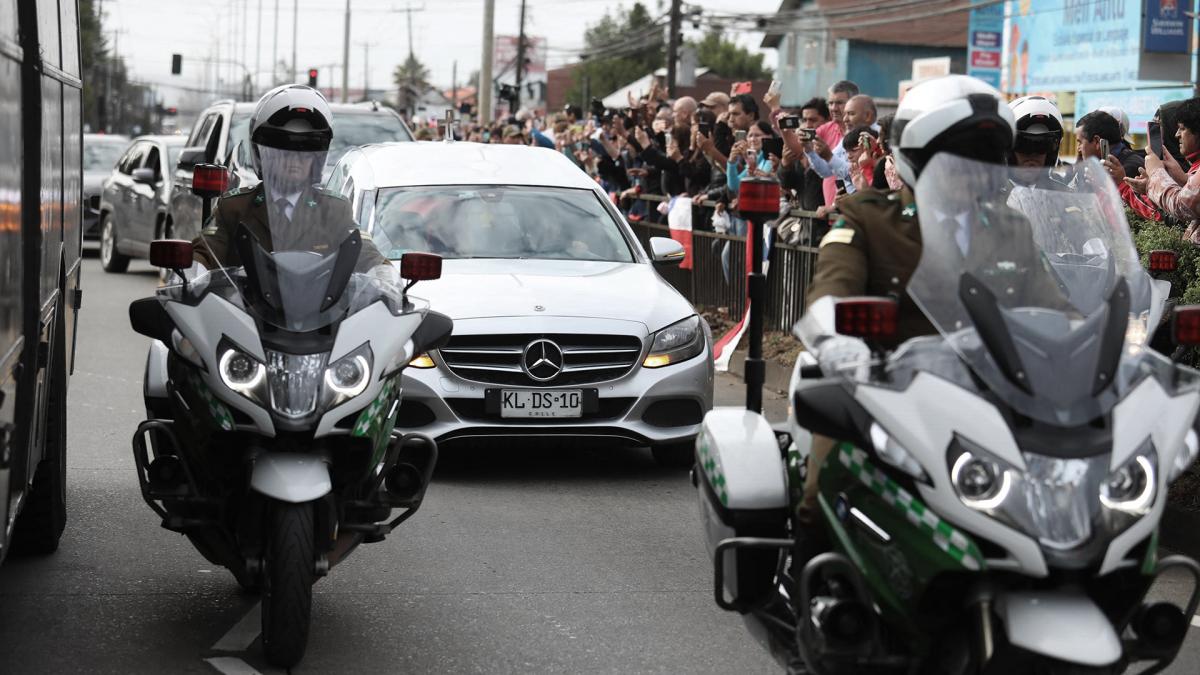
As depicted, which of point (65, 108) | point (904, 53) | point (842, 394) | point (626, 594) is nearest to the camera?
point (842, 394)

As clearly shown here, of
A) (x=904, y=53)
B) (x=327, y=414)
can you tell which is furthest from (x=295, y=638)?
(x=904, y=53)

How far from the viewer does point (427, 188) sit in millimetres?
10344

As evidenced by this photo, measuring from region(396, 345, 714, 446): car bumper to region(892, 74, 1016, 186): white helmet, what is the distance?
4626mm

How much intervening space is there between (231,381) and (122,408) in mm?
6094

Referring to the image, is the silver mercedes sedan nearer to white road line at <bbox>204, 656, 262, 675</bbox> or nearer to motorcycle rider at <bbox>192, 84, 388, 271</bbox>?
motorcycle rider at <bbox>192, 84, 388, 271</bbox>

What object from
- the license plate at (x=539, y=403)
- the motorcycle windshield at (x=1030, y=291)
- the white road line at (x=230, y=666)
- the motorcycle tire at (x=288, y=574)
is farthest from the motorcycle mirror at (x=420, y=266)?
the license plate at (x=539, y=403)

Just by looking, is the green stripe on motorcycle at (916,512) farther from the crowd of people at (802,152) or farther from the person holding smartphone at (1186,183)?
the person holding smartphone at (1186,183)

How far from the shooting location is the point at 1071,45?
40438 millimetres

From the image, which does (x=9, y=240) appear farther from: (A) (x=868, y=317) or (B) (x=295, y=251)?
(A) (x=868, y=317)

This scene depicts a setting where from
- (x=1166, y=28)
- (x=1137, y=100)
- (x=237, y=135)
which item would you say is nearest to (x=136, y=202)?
(x=237, y=135)

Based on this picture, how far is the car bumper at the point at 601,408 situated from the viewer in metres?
8.80

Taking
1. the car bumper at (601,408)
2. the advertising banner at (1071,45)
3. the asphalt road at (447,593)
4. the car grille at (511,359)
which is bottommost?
the asphalt road at (447,593)

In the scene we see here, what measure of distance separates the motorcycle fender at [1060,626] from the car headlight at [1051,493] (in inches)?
4.9

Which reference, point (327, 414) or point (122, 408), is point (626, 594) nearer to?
point (327, 414)
